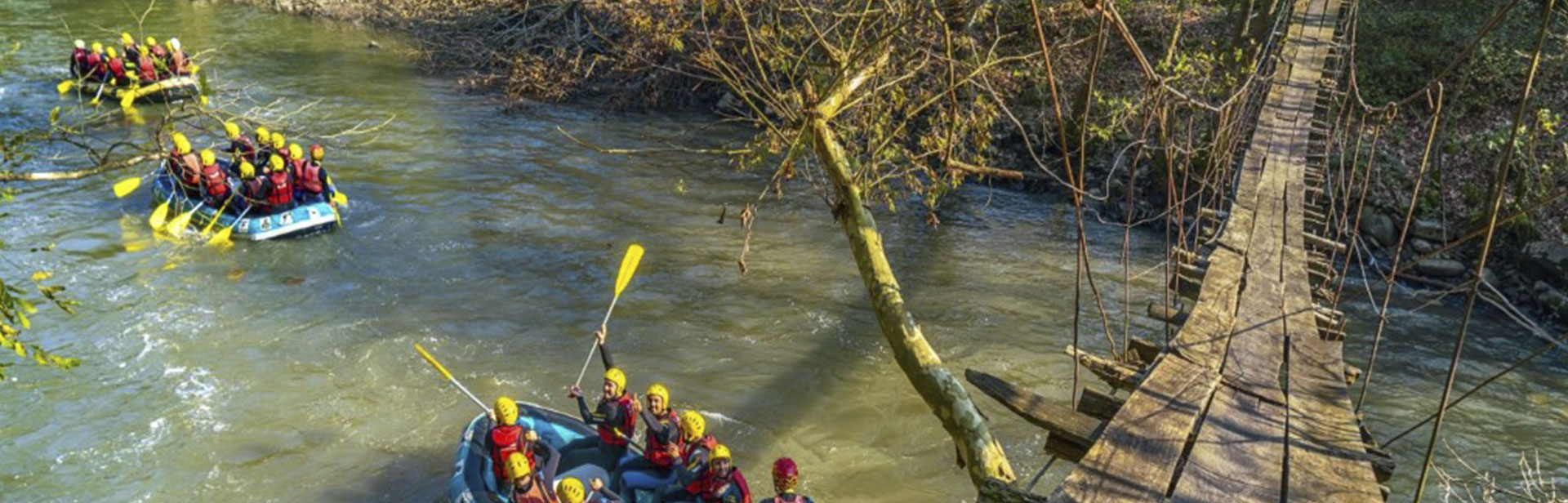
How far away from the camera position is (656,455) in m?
7.61

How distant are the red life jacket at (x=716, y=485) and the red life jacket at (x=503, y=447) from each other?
1.34 meters

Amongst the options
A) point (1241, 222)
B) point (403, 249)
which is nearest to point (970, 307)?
point (1241, 222)

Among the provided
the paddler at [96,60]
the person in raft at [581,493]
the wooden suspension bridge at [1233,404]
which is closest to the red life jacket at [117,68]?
the paddler at [96,60]

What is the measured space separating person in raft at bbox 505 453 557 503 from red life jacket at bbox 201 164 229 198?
883 centimetres

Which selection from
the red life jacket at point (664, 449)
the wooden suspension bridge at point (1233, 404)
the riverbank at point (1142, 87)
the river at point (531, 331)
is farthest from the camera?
the riverbank at point (1142, 87)

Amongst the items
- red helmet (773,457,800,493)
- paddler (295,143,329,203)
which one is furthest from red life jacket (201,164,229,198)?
red helmet (773,457,800,493)

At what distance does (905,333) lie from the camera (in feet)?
19.5

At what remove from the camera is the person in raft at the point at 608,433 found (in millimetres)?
7891

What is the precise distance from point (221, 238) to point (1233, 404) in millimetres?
12682

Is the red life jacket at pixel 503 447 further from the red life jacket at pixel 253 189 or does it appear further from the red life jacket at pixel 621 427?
the red life jacket at pixel 253 189

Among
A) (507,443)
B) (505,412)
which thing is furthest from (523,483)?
(505,412)

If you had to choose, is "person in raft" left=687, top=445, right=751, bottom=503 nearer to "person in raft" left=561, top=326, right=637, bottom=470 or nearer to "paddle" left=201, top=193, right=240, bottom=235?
"person in raft" left=561, top=326, right=637, bottom=470

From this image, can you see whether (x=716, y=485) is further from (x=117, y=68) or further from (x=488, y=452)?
(x=117, y=68)

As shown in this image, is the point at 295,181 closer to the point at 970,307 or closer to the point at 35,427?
the point at 35,427
